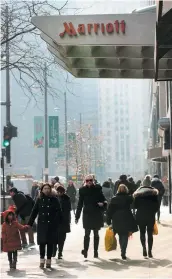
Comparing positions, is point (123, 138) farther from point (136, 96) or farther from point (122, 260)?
point (122, 260)

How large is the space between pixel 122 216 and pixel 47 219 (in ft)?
6.43

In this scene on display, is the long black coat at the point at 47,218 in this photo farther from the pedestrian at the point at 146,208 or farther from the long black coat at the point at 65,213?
the pedestrian at the point at 146,208

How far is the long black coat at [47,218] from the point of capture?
12.2m

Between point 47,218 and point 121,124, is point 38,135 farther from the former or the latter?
point 121,124

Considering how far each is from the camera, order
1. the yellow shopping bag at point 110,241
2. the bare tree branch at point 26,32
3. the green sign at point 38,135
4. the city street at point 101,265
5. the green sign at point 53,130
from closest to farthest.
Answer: the city street at point 101,265, the yellow shopping bag at point 110,241, the bare tree branch at point 26,32, the green sign at point 38,135, the green sign at point 53,130

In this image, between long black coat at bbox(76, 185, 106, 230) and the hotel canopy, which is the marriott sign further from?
long black coat at bbox(76, 185, 106, 230)

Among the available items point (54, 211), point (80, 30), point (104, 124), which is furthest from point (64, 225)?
point (104, 124)

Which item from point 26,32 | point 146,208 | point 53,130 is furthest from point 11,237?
point 53,130

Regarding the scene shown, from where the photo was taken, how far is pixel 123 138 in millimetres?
196875

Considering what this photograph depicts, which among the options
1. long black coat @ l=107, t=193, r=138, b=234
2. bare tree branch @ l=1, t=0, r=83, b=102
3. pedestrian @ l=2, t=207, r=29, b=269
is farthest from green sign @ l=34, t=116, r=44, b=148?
pedestrian @ l=2, t=207, r=29, b=269

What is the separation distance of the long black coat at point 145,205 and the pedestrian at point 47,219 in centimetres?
195

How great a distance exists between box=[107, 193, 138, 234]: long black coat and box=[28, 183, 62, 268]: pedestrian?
5.30 ft

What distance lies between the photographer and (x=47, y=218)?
1231 centimetres

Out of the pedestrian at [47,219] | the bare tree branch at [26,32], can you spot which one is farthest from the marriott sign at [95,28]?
the pedestrian at [47,219]
